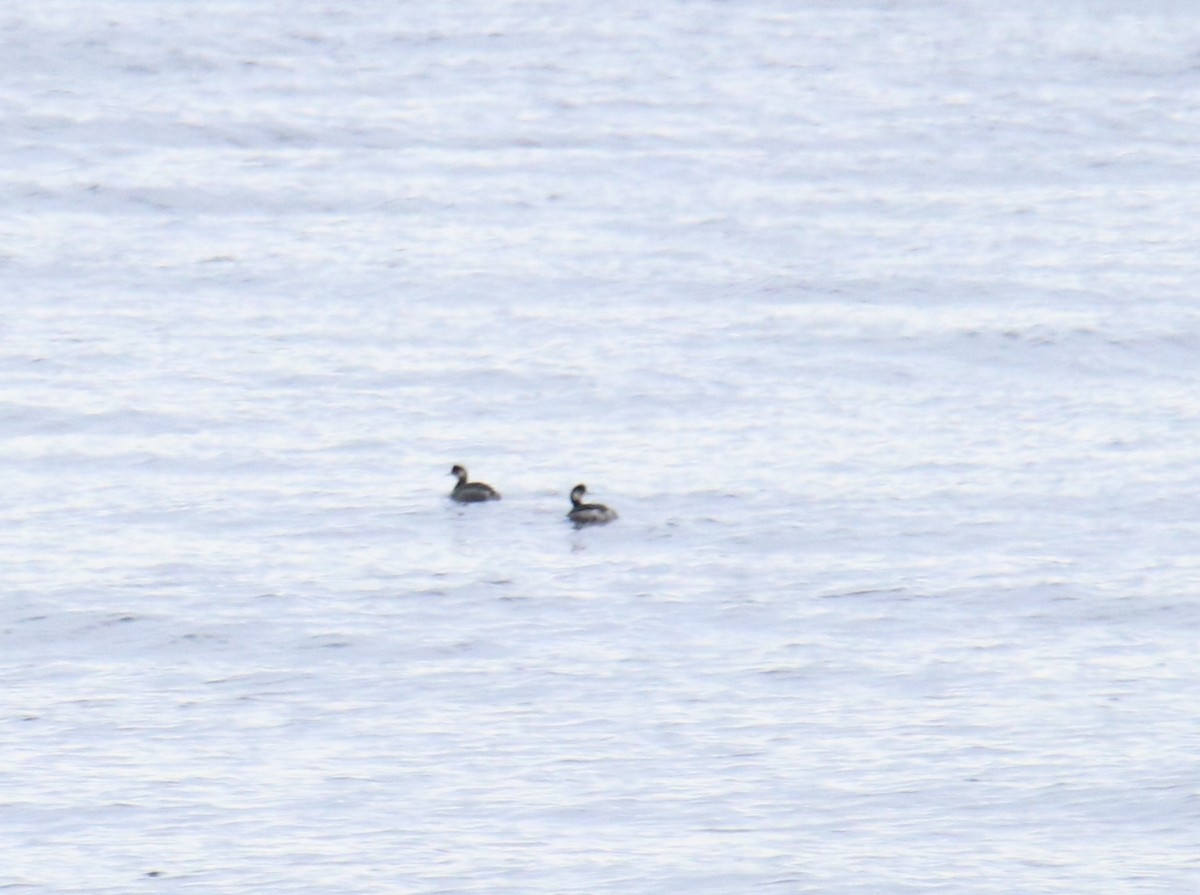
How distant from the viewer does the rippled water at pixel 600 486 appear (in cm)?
1524

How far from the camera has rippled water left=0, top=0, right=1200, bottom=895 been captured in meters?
15.2

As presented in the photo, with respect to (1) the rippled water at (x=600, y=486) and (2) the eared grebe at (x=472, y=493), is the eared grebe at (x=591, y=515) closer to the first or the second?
(1) the rippled water at (x=600, y=486)

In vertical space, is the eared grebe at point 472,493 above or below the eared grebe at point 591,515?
above

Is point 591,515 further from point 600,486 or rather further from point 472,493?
point 600,486

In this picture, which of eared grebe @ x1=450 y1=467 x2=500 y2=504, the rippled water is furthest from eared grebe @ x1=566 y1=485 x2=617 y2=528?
eared grebe @ x1=450 y1=467 x2=500 y2=504

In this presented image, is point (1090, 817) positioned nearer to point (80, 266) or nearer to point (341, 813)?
point (341, 813)

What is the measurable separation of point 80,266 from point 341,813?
21.1m

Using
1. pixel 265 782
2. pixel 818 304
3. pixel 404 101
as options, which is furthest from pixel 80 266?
pixel 265 782

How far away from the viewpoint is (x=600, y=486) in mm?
24156

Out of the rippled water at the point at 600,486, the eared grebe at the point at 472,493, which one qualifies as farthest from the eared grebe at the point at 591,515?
the eared grebe at the point at 472,493

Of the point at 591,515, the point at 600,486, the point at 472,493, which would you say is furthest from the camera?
the point at 600,486

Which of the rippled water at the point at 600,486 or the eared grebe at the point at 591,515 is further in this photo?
the eared grebe at the point at 591,515

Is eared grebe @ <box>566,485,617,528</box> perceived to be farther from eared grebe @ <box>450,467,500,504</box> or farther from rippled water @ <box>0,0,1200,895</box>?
eared grebe @ <box>450,467,500,504</box>

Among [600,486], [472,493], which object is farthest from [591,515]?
[600,486]
